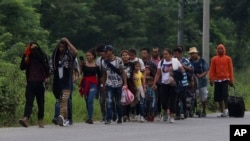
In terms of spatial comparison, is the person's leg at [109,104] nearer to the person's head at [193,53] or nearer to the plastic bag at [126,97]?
the plastic bag at [126,97]

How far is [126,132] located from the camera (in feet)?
53.4

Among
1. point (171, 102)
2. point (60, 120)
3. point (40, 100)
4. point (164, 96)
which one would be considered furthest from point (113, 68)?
point (40, 100)

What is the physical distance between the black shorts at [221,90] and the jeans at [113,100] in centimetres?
432

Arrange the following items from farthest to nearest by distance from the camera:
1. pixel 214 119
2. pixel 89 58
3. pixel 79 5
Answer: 1. pixel 79 5
2. pixel 214 119
3. pixel 89 58

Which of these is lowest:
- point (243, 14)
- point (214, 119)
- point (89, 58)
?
point (214, 119)

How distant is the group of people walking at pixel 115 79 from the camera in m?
17.1

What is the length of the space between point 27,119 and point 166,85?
153 inches

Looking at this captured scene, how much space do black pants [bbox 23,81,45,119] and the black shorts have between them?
6.59 metres

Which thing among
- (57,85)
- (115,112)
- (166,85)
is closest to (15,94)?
(57,85)

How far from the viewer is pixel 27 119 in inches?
670

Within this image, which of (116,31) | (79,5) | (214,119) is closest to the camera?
(214,119)

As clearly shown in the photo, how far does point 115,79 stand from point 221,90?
14.9 ft

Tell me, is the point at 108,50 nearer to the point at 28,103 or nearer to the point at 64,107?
the point at 64,107

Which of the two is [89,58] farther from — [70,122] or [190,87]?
[190,87]
